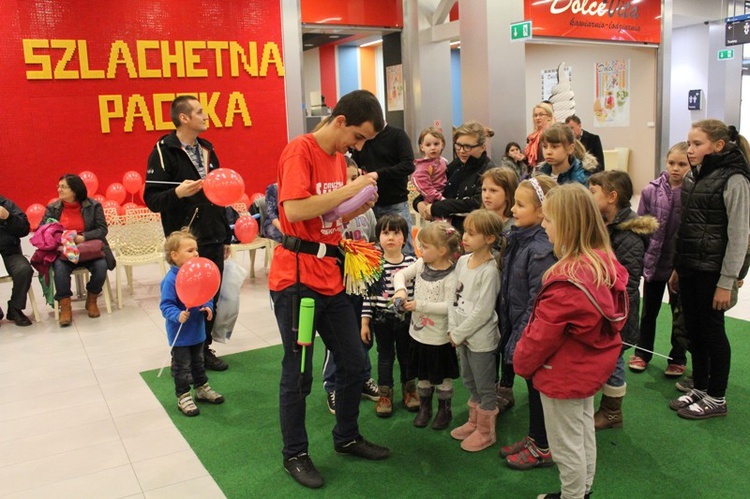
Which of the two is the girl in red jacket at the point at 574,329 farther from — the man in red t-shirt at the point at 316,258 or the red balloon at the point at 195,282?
the red balloon at the point at 195,282

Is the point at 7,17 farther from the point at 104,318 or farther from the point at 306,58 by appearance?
the point at 306,58

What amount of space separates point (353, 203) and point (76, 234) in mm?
4266

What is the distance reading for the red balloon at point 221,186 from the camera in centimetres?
407

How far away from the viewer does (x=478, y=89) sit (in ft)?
26.6

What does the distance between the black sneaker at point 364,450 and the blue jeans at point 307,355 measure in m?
0.24

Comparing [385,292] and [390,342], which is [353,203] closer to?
[385,292]

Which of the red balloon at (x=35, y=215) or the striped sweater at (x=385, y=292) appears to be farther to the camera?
the red balloon at (x=35, y=215)

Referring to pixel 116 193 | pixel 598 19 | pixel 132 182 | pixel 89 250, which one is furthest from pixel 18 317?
pixel 598 19

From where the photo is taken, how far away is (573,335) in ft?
7.94

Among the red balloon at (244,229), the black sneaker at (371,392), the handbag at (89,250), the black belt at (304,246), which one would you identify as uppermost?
the black belt at (304,246)

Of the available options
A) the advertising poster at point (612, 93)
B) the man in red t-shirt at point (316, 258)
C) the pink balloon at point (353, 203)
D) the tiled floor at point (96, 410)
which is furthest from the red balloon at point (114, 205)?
the advertising poster at point (612, 93)

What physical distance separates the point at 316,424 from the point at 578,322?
1800 millimetres

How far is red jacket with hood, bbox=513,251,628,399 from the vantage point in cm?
236

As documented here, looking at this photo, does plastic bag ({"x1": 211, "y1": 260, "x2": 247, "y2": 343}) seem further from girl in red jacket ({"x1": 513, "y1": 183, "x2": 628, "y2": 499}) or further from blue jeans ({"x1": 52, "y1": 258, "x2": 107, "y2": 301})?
girl in red jacket ({"x1": 513, "y1": 183, "x2": 628, "y2": 499})
